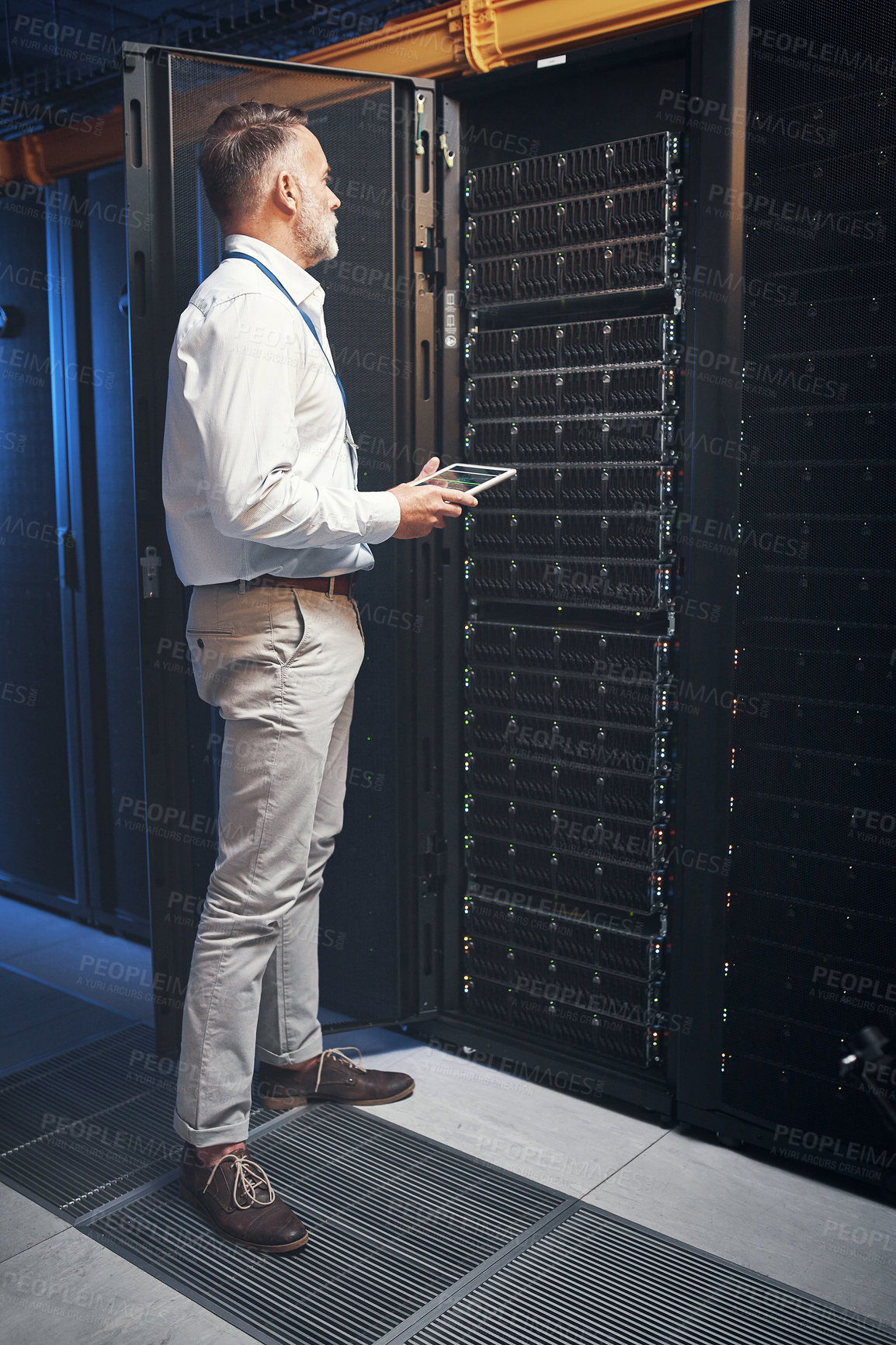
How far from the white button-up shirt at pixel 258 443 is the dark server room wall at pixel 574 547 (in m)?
0.54

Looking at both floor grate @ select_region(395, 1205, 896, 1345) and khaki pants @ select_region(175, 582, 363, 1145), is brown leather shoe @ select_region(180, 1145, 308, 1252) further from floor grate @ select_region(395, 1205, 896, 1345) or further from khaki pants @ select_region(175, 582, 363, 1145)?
floor grate @ select_region(395, 1205, 896, 1345)

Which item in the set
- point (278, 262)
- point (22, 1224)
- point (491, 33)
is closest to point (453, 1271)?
point (22, 1224)

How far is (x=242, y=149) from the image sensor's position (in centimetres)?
215

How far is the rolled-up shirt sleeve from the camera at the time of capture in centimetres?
197

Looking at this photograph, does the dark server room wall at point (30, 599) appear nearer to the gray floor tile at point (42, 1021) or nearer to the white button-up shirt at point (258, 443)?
the gray floor tile at point (42, 1021)

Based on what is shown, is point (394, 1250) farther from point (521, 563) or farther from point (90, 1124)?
point (521, 563)

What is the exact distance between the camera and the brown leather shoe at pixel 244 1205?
6.85 ft

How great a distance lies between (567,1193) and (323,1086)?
2.18 feet

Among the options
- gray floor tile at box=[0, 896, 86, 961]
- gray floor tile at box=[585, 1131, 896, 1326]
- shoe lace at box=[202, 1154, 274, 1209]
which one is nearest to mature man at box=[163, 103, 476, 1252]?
shoe lace at box=[202, 1154, 274, 1209]

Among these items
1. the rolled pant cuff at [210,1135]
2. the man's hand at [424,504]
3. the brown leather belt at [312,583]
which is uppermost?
the man's hand at [424,504]

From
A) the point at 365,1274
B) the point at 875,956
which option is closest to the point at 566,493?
the point at 875,956

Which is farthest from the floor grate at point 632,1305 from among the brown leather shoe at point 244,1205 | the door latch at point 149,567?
the door latch at point 149,567

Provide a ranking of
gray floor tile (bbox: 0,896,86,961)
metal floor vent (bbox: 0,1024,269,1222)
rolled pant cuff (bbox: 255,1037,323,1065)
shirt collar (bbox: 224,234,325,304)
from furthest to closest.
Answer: gray floor tile (bbox: 0,896,86,961) < rolled pant cuff (bbox: 255,1037,323,1065) < metal floor vent (bbox: 0,1024,269,1222) < shirt collar (bbox: 224,234,325,304)

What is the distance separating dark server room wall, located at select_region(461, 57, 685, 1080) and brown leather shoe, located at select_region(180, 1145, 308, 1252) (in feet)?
2.80
